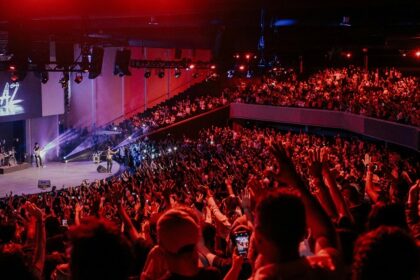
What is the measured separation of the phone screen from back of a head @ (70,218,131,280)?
2092mm

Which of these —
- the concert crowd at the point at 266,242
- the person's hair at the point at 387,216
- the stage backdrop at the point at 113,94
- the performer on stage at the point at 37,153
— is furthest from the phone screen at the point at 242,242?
the stage backdrop at the point at 113,94

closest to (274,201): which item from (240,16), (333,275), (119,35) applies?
(333,275)

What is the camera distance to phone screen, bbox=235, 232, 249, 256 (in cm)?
424

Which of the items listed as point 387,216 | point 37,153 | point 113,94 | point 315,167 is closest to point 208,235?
point 315,167

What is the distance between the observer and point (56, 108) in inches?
1106

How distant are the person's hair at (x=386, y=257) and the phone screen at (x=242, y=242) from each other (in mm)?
2017

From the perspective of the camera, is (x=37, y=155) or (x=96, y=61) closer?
(x=96, y=61)

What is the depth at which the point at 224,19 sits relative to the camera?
14.0m

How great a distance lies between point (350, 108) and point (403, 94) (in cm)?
285

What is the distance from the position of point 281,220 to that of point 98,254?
77 centimetres

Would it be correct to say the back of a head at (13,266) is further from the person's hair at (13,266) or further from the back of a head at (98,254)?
the back of a head at (98,254)

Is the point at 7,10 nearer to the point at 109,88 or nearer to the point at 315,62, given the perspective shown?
the point at 109,88

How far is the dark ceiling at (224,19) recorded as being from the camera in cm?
1164

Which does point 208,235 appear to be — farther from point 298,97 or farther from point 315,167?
point 298,97
